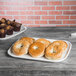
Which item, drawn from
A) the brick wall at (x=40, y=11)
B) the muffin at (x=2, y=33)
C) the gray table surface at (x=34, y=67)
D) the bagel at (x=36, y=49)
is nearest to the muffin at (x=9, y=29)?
the muffin at (x=2, y=33)

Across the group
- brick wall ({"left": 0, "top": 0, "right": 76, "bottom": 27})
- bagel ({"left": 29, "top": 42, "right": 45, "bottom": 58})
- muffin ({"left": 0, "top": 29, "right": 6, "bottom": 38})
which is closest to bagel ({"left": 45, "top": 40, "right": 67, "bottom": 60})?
bagel ({"left": 29, "top": 42, "right": 45, "bottom": 58})

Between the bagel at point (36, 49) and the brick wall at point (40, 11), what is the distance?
3.93ft

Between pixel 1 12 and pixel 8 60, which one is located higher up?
pixel 1 12

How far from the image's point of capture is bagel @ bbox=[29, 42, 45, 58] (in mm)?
1261

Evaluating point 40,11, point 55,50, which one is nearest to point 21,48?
point 55,50

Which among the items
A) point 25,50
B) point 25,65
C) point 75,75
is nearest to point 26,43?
point 25,50

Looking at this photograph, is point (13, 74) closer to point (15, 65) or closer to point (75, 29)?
point (15, 65)

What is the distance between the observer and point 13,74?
1.21 m

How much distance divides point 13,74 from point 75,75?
37cm

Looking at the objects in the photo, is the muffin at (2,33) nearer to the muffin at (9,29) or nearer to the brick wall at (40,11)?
the muffin at (9,29)

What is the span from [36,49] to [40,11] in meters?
1.25

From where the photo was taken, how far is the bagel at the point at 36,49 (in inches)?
49.6

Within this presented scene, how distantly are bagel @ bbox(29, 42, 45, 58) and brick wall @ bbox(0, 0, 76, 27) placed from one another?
1197mm

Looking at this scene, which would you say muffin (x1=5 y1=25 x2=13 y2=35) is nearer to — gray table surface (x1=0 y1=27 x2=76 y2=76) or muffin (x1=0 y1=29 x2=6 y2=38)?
muffin (x1=0 y1=29 x2=6 y2=38)
